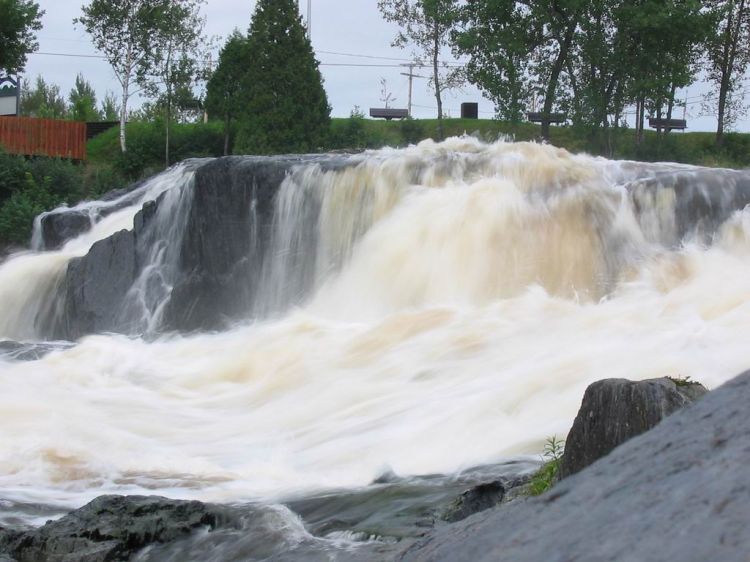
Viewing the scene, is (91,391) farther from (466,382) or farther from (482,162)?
(482,162)

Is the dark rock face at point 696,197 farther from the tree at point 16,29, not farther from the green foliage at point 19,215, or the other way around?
the tree at point 16,29

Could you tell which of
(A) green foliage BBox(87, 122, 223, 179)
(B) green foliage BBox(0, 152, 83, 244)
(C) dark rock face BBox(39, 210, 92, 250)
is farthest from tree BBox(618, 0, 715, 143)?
(C) dark rock face BBox(39, 210, 92, 250)

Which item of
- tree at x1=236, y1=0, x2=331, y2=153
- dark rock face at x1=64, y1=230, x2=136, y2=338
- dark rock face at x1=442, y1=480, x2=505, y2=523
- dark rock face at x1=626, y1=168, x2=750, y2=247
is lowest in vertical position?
dark rock face at x1=64, y1=230, x2=136, y2=338

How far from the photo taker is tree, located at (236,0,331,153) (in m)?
31.7

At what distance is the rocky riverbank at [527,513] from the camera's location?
2.05 metres

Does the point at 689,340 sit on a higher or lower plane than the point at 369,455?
higher

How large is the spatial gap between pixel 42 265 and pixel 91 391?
6.23 m

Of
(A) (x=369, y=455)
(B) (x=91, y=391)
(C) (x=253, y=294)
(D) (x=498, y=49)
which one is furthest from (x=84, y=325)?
(D) (x=498, y=49)

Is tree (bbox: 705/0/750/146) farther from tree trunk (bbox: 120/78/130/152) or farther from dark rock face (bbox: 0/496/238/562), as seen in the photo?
dark rock face (bbox: 0/496/238/562)

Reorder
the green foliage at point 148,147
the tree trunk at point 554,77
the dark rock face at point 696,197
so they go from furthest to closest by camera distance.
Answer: the green foliage at point 148,147 → the tree trunk at point 554,77 → the dark rock face at point 696,197

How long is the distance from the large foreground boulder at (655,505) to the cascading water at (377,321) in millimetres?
5818

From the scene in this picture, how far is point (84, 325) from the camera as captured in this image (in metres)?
16.8

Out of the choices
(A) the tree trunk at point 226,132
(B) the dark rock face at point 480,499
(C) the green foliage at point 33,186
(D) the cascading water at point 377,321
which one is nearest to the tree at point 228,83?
(A) the tree trunk at point 226,132

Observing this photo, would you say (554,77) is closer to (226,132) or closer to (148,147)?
(226,132)
